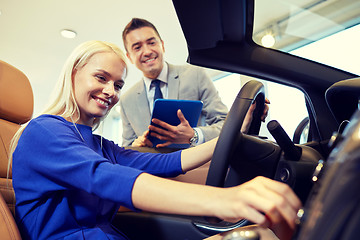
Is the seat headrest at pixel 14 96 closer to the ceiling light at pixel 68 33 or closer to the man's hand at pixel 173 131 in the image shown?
the man's hand at pixel 173 131

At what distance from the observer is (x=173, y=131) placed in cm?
120

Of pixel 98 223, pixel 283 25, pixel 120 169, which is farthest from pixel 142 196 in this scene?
pixel 283 25

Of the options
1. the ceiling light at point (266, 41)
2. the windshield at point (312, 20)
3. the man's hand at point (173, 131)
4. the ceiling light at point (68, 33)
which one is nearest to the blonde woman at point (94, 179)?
the man's hand at point (173, 131)

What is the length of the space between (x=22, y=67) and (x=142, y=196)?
516 cm

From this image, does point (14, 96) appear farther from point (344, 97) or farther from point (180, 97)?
point (344, 97)

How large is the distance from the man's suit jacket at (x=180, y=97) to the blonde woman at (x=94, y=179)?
29.1 inches

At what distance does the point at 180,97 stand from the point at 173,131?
600 millimetres

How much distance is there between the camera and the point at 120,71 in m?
0.93

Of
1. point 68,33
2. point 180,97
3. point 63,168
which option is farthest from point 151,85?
point 68,33

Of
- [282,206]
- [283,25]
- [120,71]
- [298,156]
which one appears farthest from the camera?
[283,25]

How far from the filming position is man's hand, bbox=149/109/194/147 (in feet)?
3.92

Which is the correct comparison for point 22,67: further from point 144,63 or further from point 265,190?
point 265,190

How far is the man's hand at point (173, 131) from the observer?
120 cm

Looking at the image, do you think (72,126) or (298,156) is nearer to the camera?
(298,156)
